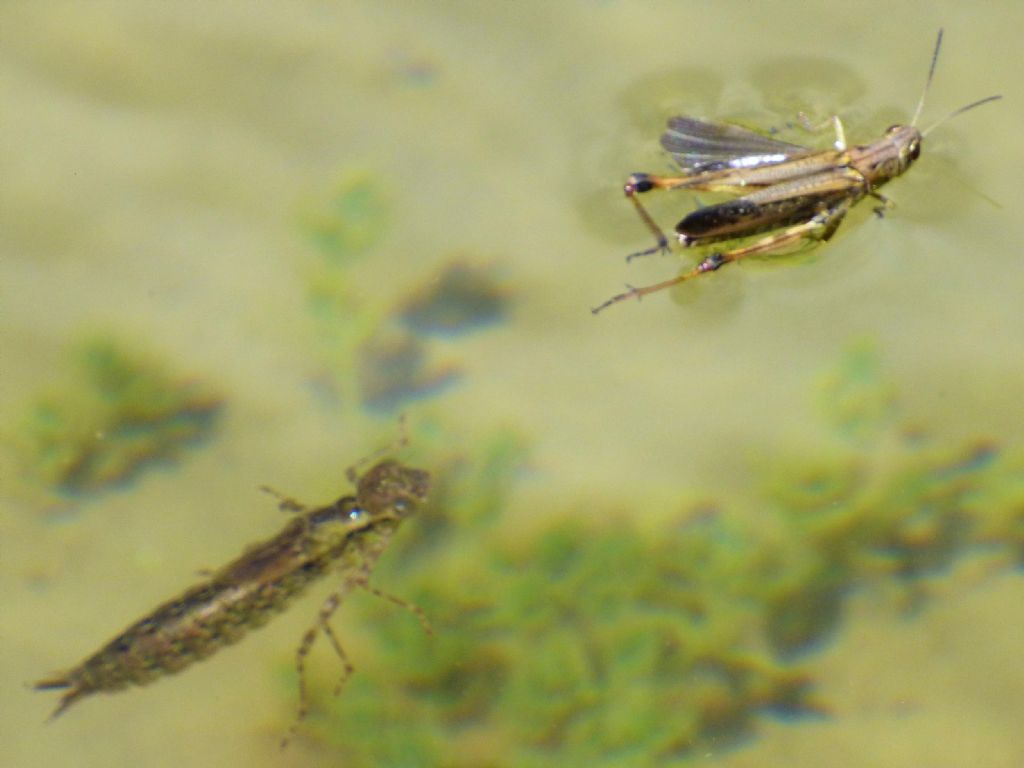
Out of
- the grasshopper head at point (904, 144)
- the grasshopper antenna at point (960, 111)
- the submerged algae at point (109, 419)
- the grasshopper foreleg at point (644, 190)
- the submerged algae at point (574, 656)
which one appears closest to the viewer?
the submerged algae at point (574, 656)

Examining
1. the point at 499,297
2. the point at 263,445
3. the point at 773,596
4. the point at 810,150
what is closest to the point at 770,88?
the point at 810,150

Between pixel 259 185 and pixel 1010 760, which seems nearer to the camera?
pixel 1010 760

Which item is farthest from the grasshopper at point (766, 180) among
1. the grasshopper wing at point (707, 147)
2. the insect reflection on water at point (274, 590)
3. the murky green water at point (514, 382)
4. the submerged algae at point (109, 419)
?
the submerged algae at point (109, 419)

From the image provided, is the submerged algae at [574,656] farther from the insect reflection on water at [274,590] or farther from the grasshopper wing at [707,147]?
the grasshopper wing at [707,147]

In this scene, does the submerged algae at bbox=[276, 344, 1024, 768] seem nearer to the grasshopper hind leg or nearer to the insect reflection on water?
the insect reflection on water

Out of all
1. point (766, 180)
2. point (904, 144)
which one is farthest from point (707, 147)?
point (904, 144)

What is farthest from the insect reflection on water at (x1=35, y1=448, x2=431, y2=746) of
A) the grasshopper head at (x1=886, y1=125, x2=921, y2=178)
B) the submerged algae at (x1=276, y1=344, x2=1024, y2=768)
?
the grasshopper head at (x1=886, y1=125, x2=921, y2=178)

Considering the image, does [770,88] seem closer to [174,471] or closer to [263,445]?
[263,445]
